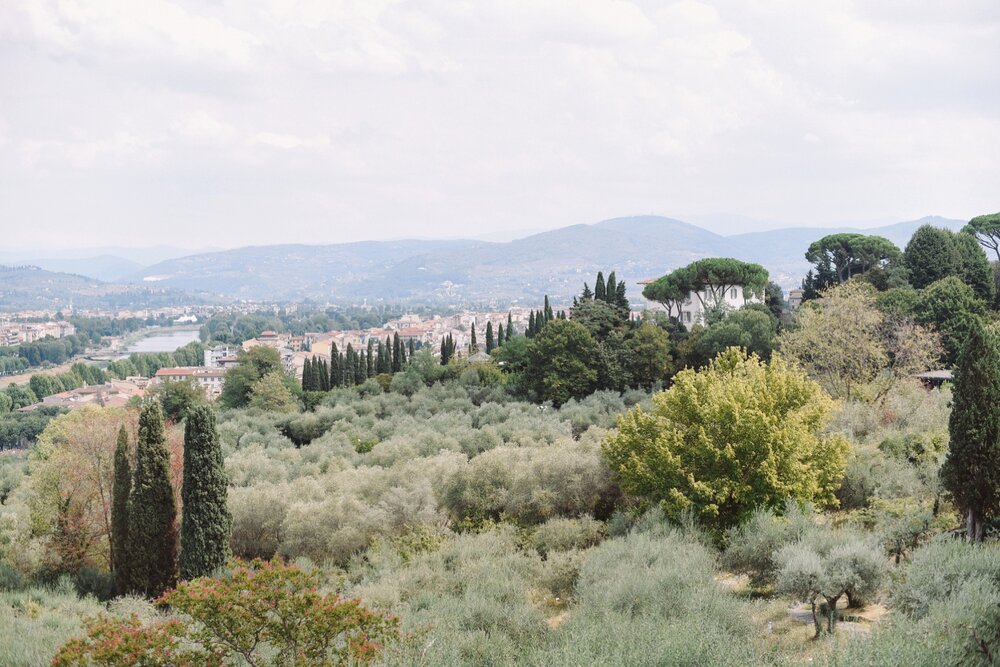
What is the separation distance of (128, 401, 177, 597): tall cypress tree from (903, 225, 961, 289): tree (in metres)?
33.8

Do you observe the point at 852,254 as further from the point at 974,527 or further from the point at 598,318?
the point at 974,527

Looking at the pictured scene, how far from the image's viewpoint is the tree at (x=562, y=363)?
3191 centimetres

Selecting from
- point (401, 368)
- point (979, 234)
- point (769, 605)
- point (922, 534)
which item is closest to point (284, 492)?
point (769, 605)

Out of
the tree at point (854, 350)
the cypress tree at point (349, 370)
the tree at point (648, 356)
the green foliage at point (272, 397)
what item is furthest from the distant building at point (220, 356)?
the tree at point (854, 350)

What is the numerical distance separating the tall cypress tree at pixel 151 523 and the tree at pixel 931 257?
33.8 metres

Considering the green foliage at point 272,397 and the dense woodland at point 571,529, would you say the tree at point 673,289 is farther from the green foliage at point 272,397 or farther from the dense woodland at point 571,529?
the green foliage at point 272,397

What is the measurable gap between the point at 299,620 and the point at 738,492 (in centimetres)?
848

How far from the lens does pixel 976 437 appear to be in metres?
11.3

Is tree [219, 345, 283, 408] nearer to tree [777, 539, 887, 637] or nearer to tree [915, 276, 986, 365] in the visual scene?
tree [915, 276, 986, 365]

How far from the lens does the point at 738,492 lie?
520 inches

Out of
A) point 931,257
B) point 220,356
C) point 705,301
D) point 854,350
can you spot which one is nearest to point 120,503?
point 854,350

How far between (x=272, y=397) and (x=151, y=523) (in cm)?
2641

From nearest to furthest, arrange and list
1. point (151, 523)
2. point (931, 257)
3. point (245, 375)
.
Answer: point (151, 523)
point (931, 257)
point (245, 375)

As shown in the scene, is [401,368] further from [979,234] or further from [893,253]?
→ [979,234]
